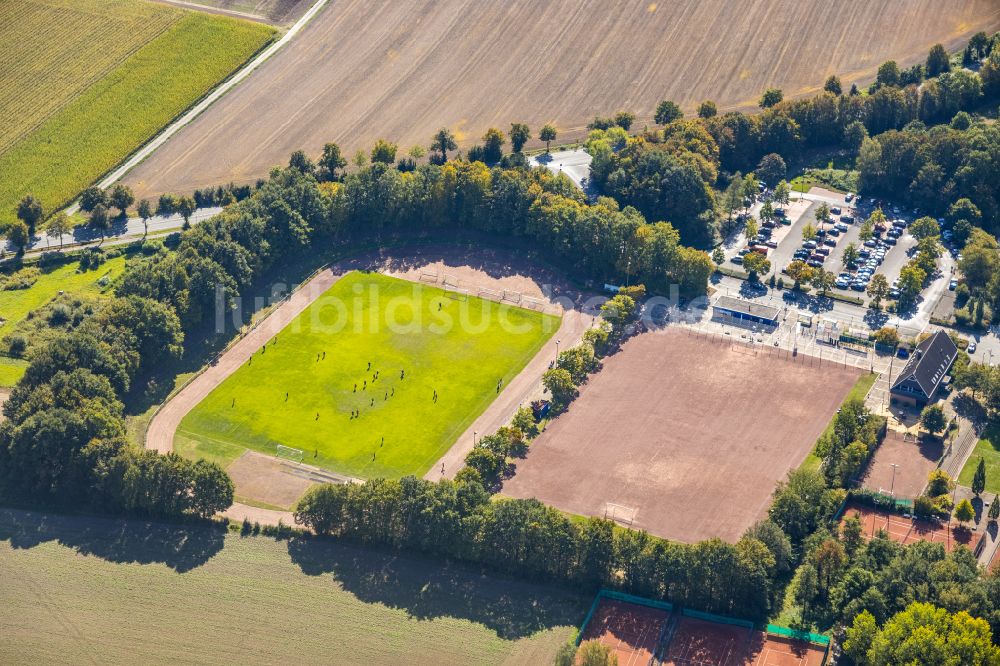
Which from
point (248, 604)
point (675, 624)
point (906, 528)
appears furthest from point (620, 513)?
point (248, 604)

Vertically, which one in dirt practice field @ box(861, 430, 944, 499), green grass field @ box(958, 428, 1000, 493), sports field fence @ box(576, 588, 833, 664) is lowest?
sports field fence @ box(576, 588, 833, 664)

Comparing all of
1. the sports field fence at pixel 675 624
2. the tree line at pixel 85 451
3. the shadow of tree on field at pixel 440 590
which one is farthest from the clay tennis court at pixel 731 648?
the tree line at pixel 85 451

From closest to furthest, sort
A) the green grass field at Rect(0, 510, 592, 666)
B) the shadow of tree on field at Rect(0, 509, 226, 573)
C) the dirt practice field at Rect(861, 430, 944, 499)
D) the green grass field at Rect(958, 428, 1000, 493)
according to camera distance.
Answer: the green grass field at Rect(0, 510, 592, 666), the shadow of tree on field at Rect(0, 509, 226, 573), the green grass field at Rect(958, 428, 1000, 493), the dirt practice field at Rect(861, 430, 944, 499)

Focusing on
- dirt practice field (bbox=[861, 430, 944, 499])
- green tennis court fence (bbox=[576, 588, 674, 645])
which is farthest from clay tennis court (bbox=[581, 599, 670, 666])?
dirt practice field (bbox=[861, 430, 944, 499])

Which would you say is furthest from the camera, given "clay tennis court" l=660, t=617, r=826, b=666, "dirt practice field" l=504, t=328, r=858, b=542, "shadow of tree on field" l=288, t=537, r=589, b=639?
"dirt practice field" l=504, t=328, r=858, b=542

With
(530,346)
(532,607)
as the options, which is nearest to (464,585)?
(532,607)

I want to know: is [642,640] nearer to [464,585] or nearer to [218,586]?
[464,585]

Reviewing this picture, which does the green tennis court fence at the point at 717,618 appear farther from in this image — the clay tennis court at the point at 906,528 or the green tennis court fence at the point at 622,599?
the clay tennis court at the point at 906,528

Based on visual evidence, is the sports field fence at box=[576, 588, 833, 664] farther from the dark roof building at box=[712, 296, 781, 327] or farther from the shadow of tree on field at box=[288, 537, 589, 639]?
the dark roof building at box=[712, 296, 781, 327]
